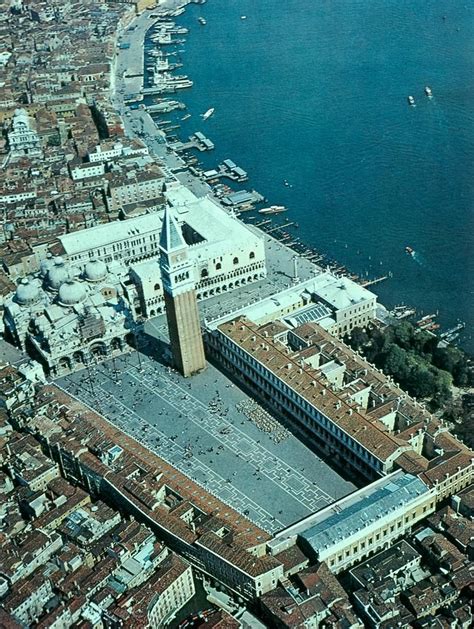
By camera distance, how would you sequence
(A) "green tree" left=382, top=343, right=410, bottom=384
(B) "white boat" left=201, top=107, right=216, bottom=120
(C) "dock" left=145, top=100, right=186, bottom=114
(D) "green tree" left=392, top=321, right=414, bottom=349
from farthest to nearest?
(C) "dock" left=145, top=100, right=186, bottom=114 → (B) "white boat" left=201, top=107, right=216, bottom=120 → (D) "green tree" left=392, top=321, right=414, bottom=349 → (A) "green tree" left=382, top=343, right=410, bottom=384

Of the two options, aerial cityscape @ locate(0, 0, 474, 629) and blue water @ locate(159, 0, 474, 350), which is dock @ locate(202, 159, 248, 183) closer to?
aerial cityscape @ locate(0, 0, 474, 629)

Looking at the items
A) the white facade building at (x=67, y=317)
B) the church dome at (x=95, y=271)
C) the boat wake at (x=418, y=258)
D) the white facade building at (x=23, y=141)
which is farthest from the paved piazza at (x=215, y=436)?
the white facade building at (x=23, y=141)

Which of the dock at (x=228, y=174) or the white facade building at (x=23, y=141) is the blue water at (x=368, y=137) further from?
the white facade building at (x=23, y=141)

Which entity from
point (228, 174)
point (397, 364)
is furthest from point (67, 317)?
point (228, 174)

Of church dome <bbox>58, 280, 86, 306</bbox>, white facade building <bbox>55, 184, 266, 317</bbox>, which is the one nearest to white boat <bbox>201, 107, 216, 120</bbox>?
white facade building <bbox>55, 184, 266, 317</bbox>

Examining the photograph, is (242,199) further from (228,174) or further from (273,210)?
(228,174)

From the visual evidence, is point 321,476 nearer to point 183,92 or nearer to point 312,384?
point 312,384
